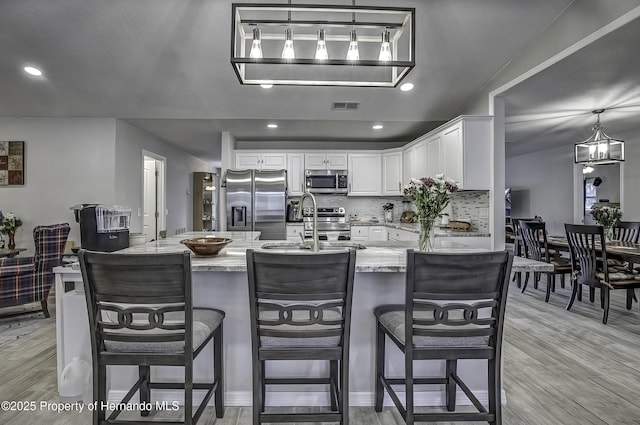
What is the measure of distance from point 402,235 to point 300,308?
376 centimetres

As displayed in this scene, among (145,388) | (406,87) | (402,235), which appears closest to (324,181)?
(402,235)

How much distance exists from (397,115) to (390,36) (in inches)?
101

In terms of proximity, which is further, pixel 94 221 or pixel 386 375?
pixel 94 221

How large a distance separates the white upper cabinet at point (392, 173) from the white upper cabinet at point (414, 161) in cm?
10

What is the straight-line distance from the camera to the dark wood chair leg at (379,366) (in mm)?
1875

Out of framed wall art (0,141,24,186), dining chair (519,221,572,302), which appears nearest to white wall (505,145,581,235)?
dining chair (519,221,572,302)

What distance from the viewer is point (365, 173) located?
6.05m

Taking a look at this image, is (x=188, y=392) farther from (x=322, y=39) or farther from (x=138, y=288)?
(x=322, y=39)

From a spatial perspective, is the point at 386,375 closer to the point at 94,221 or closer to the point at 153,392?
the point at 153,392

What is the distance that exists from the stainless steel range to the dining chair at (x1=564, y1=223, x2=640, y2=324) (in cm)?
300

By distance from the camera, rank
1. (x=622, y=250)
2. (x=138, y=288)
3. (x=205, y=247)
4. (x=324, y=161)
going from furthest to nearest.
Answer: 1. (x=324, y=161)
2. (x=622, y=250)
3. (x=205, y=247)
4. (x=138, y=288)

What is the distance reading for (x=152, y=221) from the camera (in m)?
6.55

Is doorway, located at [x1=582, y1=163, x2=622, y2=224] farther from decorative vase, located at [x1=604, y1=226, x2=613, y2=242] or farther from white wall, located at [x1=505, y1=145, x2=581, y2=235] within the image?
decorative vase, located at [x1=604, y1=226, x2=613, y2=242]

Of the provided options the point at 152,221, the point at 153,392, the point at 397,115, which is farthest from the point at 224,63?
the point at 152,221
